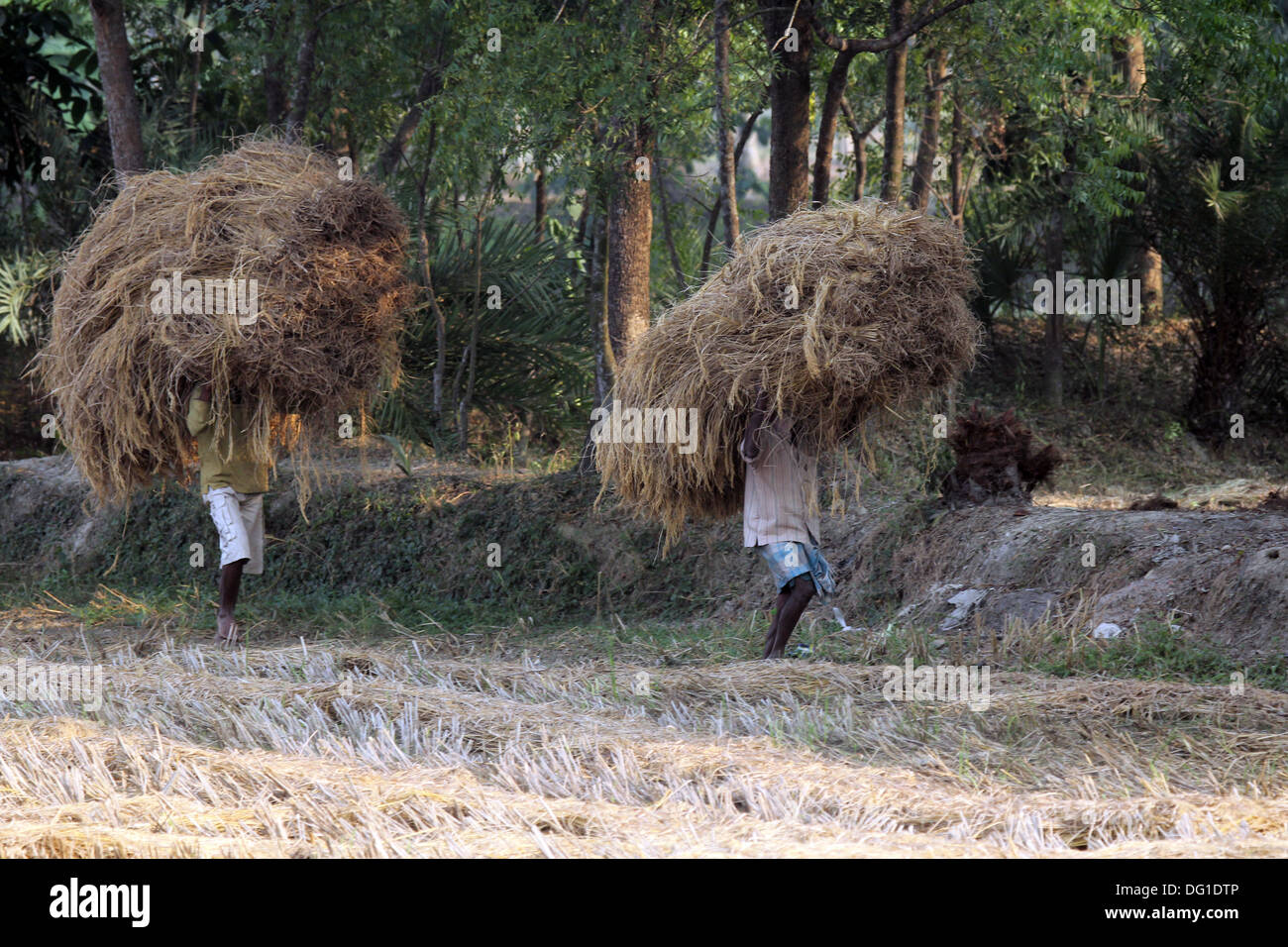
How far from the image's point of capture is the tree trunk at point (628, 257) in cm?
759

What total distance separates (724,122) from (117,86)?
3922 millimetres

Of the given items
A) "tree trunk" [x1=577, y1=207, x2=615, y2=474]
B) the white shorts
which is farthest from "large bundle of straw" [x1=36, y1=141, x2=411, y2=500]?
"tree trunk" [x1=577, y1=207, x2=615, y2=474]

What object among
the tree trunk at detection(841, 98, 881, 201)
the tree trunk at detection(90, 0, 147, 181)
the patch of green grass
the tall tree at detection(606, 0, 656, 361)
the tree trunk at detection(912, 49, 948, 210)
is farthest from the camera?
the tree trunk at detection(841, 98, 881, 201)

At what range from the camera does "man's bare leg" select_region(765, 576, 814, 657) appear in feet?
17.4

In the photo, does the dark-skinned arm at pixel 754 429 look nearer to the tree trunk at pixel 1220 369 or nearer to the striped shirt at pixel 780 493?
the striped shirt at pixel 780 493

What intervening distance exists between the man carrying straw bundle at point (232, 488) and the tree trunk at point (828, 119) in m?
3.29

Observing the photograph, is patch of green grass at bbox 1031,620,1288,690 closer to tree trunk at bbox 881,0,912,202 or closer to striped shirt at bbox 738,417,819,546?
striped shirt at bbox 738,417,819,546

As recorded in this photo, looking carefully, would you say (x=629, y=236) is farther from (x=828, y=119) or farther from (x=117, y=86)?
(x=117, y=86)

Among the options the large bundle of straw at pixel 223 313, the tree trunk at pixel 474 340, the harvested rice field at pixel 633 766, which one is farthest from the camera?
the tree trunk at pixel 474 340

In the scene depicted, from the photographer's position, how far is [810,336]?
4.87m

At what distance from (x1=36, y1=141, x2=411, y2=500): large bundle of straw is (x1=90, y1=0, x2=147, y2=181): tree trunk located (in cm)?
186

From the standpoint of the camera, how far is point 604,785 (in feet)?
11.1

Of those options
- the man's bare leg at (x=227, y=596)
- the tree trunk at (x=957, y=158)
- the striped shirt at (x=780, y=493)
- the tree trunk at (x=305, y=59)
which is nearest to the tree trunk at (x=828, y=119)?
the tree trunk at (x=957, y=158)

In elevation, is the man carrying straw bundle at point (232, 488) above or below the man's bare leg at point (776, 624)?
above
